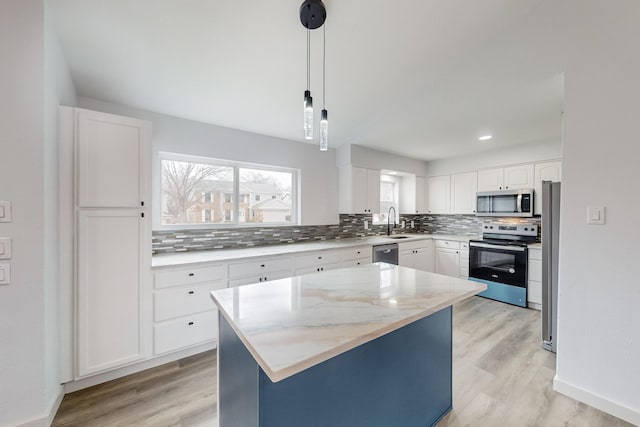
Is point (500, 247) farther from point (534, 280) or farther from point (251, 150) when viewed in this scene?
point (251, 150)

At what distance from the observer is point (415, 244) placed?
439cm

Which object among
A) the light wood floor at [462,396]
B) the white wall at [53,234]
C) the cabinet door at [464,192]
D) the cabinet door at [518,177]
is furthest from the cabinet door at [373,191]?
the white wall at [53,234]

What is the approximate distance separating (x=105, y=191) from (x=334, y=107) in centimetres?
217

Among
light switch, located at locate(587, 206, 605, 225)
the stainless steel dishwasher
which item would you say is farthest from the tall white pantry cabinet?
light switch, located at locate(587, 206, 605, 225)

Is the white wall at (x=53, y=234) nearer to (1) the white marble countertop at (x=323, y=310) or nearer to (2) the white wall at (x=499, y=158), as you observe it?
(1) the white marble countertop at (x=323, y=310)

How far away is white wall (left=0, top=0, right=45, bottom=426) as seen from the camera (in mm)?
1389

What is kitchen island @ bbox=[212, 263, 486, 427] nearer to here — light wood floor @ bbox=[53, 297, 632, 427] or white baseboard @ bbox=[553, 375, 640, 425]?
light wood floor @ bbox=[53, 297, 632, 427]

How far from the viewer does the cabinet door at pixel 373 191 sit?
13.8ft

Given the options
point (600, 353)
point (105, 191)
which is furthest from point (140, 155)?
point (600, 353)

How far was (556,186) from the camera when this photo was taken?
2.35 meters

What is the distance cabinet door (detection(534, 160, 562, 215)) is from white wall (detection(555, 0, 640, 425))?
223 centimetres

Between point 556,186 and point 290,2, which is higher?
point 290,2

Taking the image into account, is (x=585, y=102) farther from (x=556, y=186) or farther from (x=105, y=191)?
(x=105, y=191)

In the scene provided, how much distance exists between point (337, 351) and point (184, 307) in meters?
2.00
